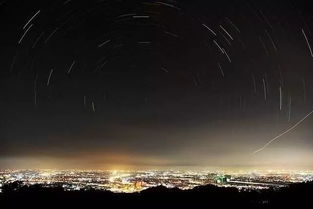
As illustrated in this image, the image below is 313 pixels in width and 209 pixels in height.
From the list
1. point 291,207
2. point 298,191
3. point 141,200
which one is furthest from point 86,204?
point 298,191

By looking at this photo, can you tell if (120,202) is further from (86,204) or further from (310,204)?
(310,204)

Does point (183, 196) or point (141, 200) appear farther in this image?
point (183, 196)

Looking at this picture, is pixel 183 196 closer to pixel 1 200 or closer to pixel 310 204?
pixel 310 204

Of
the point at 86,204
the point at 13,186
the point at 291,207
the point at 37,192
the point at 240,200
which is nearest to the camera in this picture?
the point at 291,207

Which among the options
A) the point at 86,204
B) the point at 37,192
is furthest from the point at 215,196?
the point at 37,192

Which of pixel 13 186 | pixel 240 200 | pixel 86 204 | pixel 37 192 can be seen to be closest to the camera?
pixel 86 204

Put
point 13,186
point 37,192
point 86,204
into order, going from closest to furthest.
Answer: point 86,204 < point 37,192 < point 13,186
